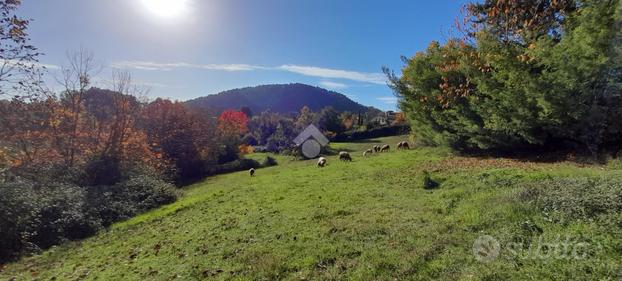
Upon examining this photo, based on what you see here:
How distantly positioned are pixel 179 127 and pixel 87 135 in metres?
15.3

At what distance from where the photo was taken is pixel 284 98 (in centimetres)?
13875

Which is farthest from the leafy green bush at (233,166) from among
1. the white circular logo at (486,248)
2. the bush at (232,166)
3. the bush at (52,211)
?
the white circular logo at (486,248)

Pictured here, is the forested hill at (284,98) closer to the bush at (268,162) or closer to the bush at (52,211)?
the bush at (268,162)

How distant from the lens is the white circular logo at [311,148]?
1802 inches

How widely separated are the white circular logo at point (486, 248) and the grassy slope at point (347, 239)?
0.44 ft

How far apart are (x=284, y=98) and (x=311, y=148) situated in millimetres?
93733

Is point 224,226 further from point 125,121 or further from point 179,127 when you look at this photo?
point 179,127

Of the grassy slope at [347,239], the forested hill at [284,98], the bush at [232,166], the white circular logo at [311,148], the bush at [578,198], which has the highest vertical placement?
the forested hill at [284,98]

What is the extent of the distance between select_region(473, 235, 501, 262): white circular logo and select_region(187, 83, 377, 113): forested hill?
4816 inches

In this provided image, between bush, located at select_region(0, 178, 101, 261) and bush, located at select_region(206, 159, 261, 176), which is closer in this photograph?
bush, located at select_region(0, 178, 101, 261)

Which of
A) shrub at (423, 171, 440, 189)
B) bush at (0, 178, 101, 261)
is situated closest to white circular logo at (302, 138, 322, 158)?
Result: bush at (0, 178, 101, 261)

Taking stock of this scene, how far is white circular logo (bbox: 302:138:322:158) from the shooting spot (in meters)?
45.8

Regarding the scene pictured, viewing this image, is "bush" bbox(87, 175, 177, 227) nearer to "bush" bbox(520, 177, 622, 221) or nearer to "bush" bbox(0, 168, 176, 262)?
"bush" bbox(0, 168, 176, 262)

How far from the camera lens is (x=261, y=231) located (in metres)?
8.23
